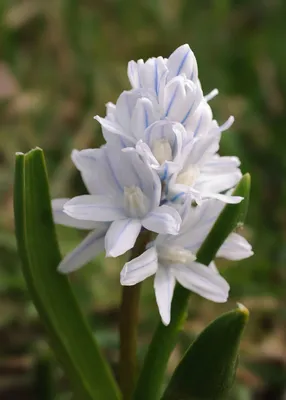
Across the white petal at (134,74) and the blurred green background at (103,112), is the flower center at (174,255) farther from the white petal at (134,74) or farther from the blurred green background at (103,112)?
the blurred green background at (103,112)

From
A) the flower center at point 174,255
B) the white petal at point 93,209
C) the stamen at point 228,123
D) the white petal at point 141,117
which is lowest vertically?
the flower center at point 174,255

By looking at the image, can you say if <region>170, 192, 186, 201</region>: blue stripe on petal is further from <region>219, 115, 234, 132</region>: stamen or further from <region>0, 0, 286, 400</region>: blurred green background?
<region>0, 0, 286, 400</region>: blurred green background

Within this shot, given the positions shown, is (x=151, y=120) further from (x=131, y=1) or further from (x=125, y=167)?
(x=131, y=1)

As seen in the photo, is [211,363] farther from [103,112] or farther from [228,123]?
[103,112]

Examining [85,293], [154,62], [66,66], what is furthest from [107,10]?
[154,62]

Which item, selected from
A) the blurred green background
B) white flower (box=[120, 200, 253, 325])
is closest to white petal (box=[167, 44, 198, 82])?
white flower (box=[120, 200, 253, 325])

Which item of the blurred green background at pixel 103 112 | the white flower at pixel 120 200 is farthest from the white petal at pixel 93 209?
the blurred green background at pixel 103 112
